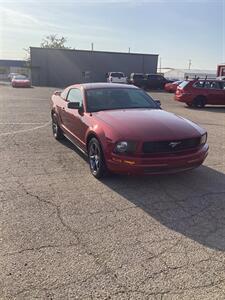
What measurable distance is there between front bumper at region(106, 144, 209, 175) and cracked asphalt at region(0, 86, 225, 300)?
0.32 meters

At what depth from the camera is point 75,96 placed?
6875 millimetres

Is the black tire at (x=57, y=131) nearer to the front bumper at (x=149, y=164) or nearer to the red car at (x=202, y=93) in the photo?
the front bumper at (x=149, y=164)

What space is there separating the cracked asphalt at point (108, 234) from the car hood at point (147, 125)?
2.67 feet

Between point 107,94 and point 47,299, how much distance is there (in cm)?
440

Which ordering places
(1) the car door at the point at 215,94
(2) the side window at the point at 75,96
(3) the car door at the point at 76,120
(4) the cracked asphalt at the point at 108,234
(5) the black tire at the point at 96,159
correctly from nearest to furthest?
(4) the cracked asphalt at the point at 108,234 → (5) the black tire at the point at 96,159 → (3) the car door at the point at 76,120 → (2) the side window at the point at 75,96 → (1) the car door at the point at 215,94

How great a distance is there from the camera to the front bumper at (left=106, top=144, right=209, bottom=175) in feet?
15.4

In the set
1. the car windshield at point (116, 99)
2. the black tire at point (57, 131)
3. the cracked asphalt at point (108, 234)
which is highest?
the car windshield at point (116, 99)

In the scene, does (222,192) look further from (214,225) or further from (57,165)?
(57,165)

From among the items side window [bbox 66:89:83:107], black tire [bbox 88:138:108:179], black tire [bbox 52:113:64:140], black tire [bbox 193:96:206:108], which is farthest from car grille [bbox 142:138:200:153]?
black tire [bbox 193:96:206:108]

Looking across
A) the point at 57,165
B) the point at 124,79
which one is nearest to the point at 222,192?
the point at 57,165

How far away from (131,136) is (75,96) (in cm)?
253

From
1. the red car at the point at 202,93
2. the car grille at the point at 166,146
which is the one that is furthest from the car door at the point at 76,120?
the red car at the point at 202,93

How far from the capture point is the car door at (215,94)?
17812 mm

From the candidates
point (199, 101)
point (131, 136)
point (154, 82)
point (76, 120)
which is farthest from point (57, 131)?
point (154, 82)
